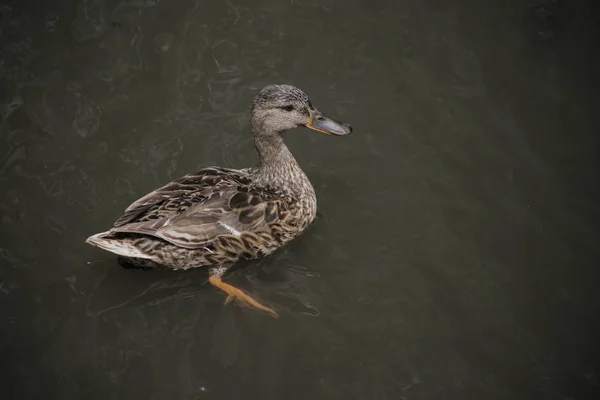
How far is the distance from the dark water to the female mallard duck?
0.23 meters

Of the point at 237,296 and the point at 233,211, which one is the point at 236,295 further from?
the point at 233,211

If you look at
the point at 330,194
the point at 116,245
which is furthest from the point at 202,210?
the point at 330,194

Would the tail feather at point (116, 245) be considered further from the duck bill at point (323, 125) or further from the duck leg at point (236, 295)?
the duck bill at point (323, 125)

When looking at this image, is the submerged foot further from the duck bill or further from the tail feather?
the duck bill

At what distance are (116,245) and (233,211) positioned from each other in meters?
0.94

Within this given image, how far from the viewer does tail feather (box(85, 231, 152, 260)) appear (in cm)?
509

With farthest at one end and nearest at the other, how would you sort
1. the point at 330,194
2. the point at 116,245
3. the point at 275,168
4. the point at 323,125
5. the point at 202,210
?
the point at 330,194, the point at 275,168, the point at 323,125, the point at 202,210, the point at 116,245

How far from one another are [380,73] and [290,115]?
184cm

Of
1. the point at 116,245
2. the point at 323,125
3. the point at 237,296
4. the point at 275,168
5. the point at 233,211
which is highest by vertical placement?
the point at 323,125

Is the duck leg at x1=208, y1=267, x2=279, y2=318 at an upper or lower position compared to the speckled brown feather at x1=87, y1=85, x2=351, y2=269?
lower

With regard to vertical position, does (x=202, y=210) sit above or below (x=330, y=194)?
above

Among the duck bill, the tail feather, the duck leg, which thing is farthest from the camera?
the duck bill

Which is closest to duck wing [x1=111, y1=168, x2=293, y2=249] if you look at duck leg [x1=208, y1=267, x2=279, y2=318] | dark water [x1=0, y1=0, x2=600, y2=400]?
duck leg [x1=208, y1=267, x2=279, y2=318]

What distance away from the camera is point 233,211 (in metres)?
5.43
